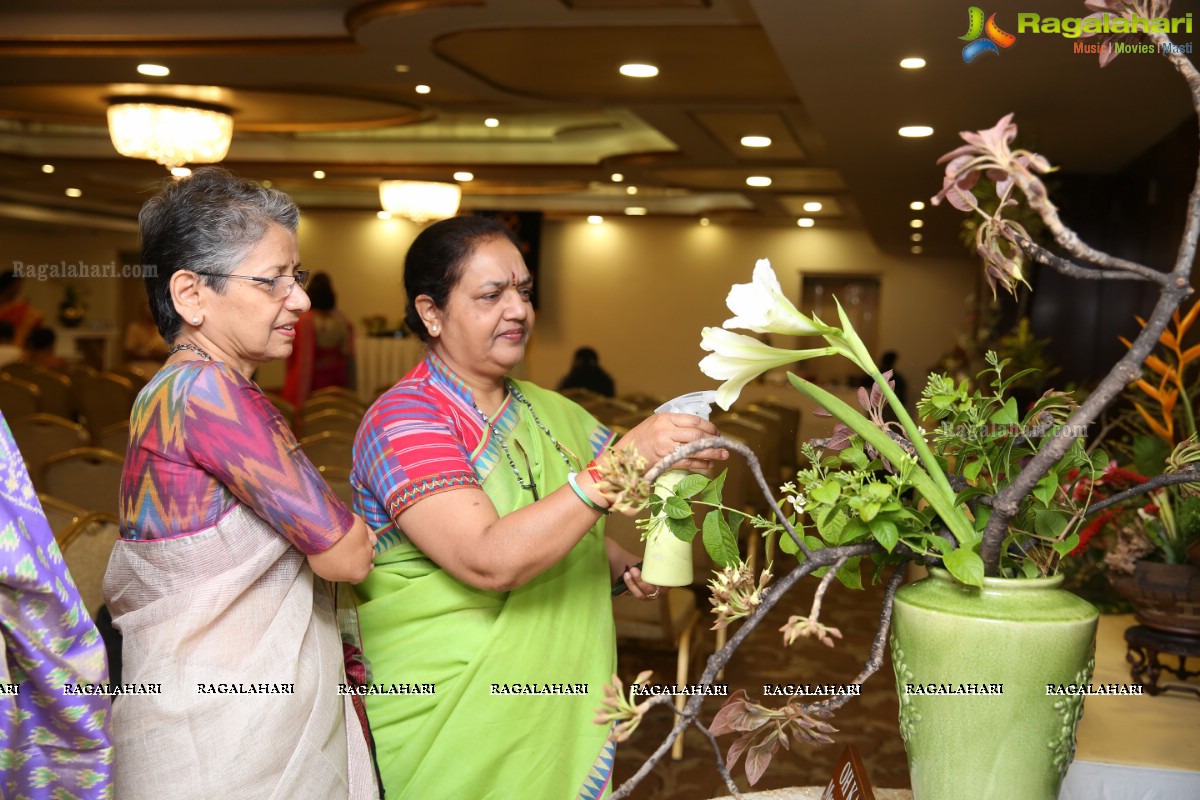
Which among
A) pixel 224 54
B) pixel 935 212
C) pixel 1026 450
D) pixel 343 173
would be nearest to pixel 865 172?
pixel 935 212

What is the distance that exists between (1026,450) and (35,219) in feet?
48.3

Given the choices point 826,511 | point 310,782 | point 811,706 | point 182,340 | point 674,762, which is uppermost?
point 182,340

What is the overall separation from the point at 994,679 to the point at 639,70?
431 cm

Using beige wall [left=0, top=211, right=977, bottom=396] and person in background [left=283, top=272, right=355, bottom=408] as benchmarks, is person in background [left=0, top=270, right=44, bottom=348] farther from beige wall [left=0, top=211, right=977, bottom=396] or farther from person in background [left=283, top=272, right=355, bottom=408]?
beige wall [left=0, top=211, right=977, bottom=396]

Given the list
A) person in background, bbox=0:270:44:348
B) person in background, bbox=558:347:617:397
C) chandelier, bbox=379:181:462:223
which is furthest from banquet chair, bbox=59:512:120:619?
chandelier, bbox=379:181:462:223

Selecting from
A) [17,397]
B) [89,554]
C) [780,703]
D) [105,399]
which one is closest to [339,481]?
[89,554]

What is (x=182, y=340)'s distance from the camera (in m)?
1.36

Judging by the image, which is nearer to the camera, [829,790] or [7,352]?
[829,790]

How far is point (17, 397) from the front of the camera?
19.1ft

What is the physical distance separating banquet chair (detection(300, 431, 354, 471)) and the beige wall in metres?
8.13

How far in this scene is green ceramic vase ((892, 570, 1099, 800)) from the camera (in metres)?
0.87

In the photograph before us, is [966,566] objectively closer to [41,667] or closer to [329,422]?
[41,667]

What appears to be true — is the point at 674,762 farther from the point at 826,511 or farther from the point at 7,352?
the point at 7,352

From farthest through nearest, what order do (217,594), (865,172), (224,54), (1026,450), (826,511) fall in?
(865,172), (224,54), (217,594), (1026,450), (826,511)
